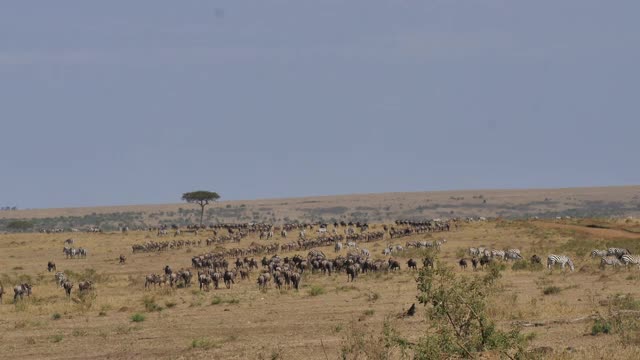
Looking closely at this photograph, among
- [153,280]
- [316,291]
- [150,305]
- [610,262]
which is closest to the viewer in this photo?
[150,305]

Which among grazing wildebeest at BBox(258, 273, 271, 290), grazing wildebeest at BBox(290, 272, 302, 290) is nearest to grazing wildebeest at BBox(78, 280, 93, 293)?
grazing wildebeest at BBox(258, 273, 271, 290)

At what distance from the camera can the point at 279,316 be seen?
32.0 metres

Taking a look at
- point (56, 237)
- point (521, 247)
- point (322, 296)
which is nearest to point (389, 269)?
point (322, 296)

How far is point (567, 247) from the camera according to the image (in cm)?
6438

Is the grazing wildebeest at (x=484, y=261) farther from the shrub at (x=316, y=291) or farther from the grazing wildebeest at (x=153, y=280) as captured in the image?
the grazing wildebeest at (x=153, y=280)

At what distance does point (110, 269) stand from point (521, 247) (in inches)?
1126

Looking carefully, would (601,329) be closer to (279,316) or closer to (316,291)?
(279,316)

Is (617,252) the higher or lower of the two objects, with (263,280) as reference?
higher

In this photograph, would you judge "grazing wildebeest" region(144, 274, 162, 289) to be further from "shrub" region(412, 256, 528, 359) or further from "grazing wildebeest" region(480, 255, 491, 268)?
"shrub" region(412, 256, 528, 359)

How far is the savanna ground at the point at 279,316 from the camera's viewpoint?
2367 centimetres

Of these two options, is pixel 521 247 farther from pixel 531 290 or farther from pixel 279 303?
pixel 279 303

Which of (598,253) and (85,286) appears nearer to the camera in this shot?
(85,286)

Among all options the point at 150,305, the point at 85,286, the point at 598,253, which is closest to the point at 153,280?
the point at 85,286

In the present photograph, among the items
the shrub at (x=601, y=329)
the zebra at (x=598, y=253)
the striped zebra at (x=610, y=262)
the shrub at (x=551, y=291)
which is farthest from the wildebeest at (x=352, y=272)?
the shrub at (x=601, y=329)
